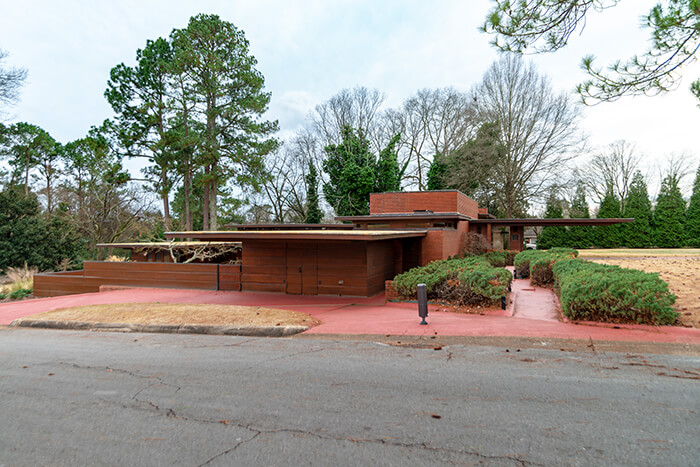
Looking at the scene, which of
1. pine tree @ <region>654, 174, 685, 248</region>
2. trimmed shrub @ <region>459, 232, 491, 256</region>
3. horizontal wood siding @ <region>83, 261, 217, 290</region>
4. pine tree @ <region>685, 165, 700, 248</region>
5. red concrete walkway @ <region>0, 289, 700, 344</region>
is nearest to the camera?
red concrete walkway @ <region>0, 289, 700, 344</region>

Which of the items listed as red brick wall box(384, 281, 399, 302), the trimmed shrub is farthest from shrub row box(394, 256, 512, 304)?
the trimmed shrub

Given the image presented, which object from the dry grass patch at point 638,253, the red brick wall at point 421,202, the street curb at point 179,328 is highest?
the red brick wall at point 421,202

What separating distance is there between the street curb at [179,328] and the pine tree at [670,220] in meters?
39.4

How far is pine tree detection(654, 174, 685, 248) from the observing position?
34969 millimetres

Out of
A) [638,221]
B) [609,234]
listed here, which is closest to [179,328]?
[609,234]

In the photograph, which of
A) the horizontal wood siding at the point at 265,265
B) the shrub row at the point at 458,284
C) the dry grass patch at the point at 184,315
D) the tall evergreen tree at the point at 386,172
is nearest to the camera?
the dry grass patch at the point at 184,315

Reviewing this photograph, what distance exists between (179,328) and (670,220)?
42.1m

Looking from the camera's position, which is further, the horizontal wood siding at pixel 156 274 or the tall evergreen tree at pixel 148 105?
the tall evergreen tree at pixel 148 105

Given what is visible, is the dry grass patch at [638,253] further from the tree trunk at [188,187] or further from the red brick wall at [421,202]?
the tree trunk at [188,187]

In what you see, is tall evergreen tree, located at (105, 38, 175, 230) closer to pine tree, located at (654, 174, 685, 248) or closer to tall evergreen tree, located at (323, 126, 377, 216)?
tall evergreen tree, located at (323, 126, 377, 216)

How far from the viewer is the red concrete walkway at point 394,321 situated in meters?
7.60

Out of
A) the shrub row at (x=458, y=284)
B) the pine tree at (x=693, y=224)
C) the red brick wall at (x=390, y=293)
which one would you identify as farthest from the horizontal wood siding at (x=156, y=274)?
the pine tree at (x=693, y=224)

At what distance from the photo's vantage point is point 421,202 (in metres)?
23.0

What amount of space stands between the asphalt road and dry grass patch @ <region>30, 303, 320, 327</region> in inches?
95.4
